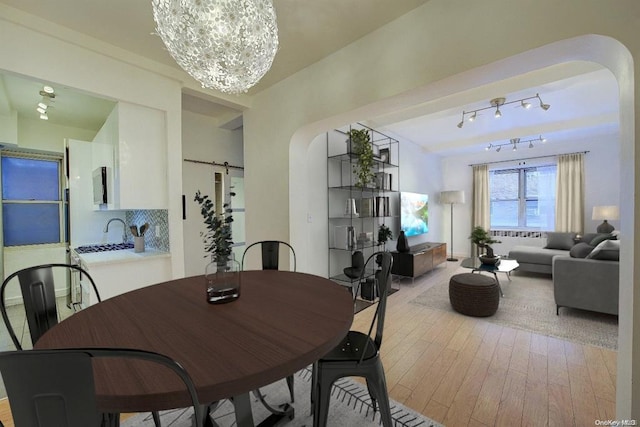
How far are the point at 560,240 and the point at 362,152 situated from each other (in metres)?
4.59

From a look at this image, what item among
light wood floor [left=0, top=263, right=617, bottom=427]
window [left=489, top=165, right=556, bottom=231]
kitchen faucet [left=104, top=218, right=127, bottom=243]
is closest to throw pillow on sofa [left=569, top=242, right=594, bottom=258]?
light wood floor [left=0, top=263, right=617, bottom=427]

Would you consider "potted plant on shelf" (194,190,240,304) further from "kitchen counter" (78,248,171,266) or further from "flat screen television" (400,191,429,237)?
"flat screen television" (400,191,429,237)

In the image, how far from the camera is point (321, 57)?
8.29 ft

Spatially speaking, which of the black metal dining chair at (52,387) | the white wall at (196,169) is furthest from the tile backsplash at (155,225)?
the black metal dining chair at (52,387)

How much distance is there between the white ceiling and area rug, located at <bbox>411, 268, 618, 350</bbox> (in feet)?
8.49

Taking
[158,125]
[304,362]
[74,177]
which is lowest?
[304,362]

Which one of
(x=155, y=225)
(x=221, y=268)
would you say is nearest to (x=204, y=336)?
(x=221, y=268)

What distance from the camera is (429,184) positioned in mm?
6629

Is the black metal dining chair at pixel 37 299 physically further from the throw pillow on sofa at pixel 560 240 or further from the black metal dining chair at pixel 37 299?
the throw pillow on sofa at pixel 560 240

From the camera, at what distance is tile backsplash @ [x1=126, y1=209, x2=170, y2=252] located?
9.11 ft

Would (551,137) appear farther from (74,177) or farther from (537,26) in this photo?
(74,177)

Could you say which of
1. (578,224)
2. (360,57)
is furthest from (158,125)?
(578,224)

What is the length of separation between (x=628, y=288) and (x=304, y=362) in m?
1.66

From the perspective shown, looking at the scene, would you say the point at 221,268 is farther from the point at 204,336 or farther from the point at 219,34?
the point at 219,34
